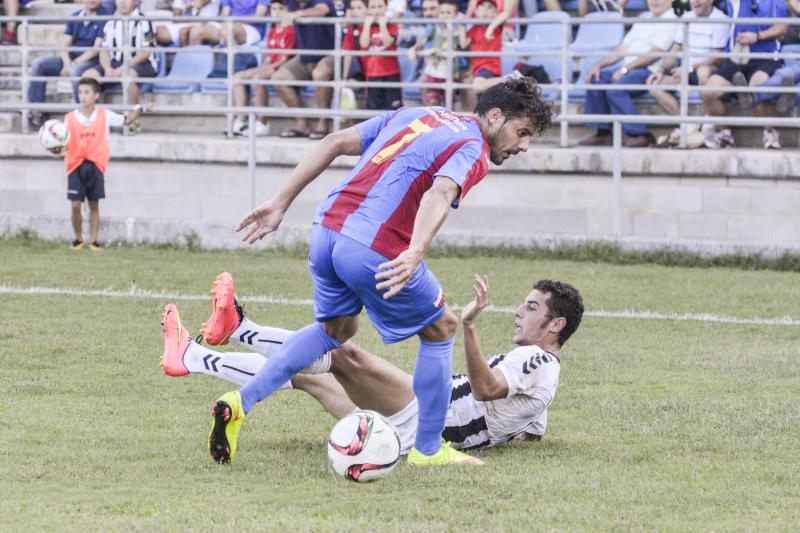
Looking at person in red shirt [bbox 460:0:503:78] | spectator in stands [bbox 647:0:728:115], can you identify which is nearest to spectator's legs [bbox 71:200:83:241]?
person in red shirt [bbox 460:0:503:78]

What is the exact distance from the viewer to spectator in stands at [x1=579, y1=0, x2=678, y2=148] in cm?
1535

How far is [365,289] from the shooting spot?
597 cm

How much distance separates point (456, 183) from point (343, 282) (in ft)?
2.59

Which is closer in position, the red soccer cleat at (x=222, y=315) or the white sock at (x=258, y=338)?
the red soccer cleat at (x=222, y=315)

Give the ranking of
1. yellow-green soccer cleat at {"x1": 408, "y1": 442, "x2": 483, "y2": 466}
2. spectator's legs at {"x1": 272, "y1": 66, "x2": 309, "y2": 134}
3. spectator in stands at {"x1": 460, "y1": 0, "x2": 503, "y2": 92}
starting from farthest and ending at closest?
1. spectator's legs at {"x1": 272, "y1": 66, "x2": 309, "y2": 134}
2. spectator in stands at {"x1": 460, "y1": 0, "x2": 503, "y2": 92}
3. yellow-green soccer cleat at {"x1": 408, "y1": 442, "x2": 483, "y2": 466}

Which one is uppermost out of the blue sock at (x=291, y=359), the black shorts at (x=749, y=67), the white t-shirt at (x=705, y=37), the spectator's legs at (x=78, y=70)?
the white t-shirt at (x=705, y=37)

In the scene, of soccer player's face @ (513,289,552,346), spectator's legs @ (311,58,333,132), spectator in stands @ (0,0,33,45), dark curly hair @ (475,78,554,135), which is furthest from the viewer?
spectator in stands @ (0,0,33,45)

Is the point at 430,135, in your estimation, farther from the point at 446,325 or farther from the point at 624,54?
the point at 624,54

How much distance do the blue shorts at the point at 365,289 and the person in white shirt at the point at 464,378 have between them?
1.27ft

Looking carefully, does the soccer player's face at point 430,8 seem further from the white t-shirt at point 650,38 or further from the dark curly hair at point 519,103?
the dark curly hair at point 519,103

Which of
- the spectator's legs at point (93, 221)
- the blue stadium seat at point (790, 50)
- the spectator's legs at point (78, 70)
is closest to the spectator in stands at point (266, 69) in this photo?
the spectator's legs at point (78, 70)

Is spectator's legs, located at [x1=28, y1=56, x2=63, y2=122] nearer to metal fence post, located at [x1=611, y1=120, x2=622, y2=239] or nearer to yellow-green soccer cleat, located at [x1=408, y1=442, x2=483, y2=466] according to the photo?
metal fence post, located at [x1=611, y1=120, x2=622, y2=239]

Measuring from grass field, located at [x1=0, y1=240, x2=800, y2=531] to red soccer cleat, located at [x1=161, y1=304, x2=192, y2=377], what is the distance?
0.32 meters

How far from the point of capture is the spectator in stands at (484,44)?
15758 mm
